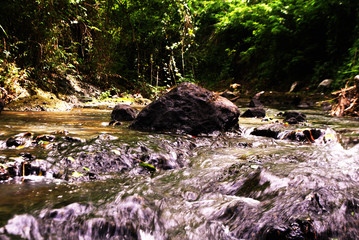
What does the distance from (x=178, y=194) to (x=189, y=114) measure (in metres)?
1.99

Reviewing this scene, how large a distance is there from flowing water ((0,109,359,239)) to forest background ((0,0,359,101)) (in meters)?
4.11

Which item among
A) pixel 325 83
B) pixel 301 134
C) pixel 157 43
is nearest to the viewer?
pixel 301 134

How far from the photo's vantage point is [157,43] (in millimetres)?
9734

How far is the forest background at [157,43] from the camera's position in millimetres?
6379

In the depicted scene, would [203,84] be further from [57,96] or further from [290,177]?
[290,177]

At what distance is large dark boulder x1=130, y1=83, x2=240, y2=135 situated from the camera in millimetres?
3633

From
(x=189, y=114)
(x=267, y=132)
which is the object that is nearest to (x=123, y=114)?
(x=189, y=114)

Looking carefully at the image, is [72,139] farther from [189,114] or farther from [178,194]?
[189,114]

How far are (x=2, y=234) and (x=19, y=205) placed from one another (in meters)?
0.27

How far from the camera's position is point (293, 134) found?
3.46 metres

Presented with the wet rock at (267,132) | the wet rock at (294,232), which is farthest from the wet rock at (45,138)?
the wet rock at (267,132)

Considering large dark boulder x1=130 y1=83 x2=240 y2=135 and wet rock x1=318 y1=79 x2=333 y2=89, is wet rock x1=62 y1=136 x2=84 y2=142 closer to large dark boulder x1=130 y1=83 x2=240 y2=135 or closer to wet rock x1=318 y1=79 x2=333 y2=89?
large dark boulder x1=130 y1=83 x2=240 y2=135

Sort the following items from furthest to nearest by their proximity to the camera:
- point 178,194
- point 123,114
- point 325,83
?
point 325,83, point 123,114, point 178,194

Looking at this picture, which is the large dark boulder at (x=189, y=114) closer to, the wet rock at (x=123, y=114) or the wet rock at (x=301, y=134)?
the wet rock at (x=301, y=134)
